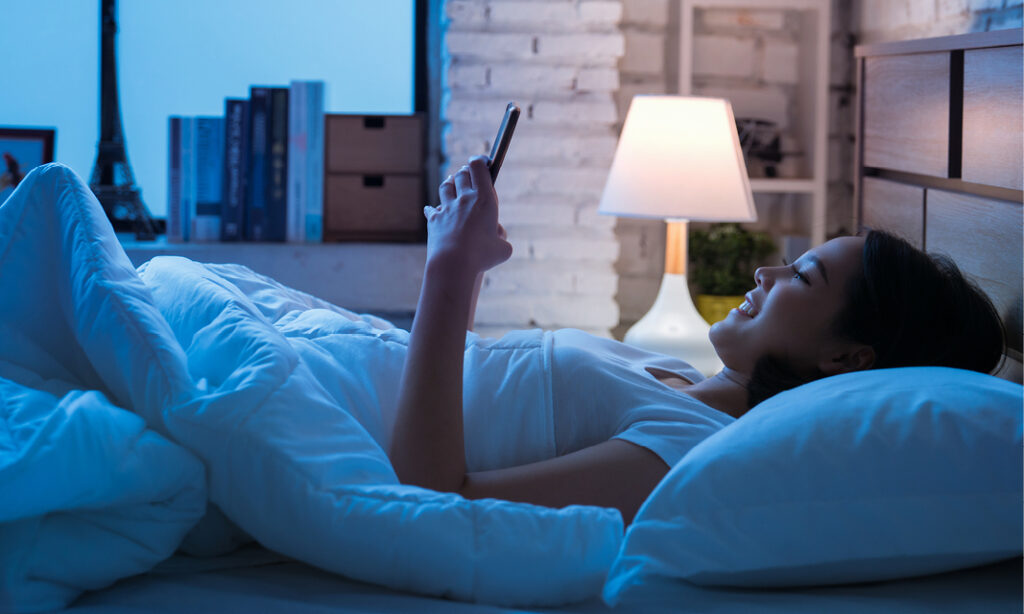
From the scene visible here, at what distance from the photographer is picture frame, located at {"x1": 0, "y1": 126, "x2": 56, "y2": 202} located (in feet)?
9.15

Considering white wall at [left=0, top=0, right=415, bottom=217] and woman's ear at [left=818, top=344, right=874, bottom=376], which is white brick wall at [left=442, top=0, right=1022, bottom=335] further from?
woman's ear at [left=818, top=344, right=874, bottom=376]

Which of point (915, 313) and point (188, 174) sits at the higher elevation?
point (188, 174)

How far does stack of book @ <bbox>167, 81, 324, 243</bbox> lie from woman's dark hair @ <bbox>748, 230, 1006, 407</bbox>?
6.04 feet

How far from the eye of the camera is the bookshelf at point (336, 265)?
275cm

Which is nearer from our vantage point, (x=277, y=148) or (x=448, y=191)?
(x=448, y=191)

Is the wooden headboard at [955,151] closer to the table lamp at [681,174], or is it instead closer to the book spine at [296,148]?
the table lamp at [681,174]

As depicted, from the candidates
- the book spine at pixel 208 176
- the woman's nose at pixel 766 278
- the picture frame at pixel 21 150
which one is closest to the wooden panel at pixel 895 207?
the woman's nose at pixel 766 278

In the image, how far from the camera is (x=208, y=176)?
9.07 ft

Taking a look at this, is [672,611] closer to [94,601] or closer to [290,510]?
[290,510]

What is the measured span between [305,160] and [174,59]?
0.64 metres

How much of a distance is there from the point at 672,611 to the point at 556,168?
1.92m

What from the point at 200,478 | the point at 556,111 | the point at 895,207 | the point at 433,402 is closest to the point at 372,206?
the point at 556,111

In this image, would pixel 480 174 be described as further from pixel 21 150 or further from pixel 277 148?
pixel 21 150

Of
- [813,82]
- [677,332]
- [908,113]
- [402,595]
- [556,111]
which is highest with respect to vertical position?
[813,82]
